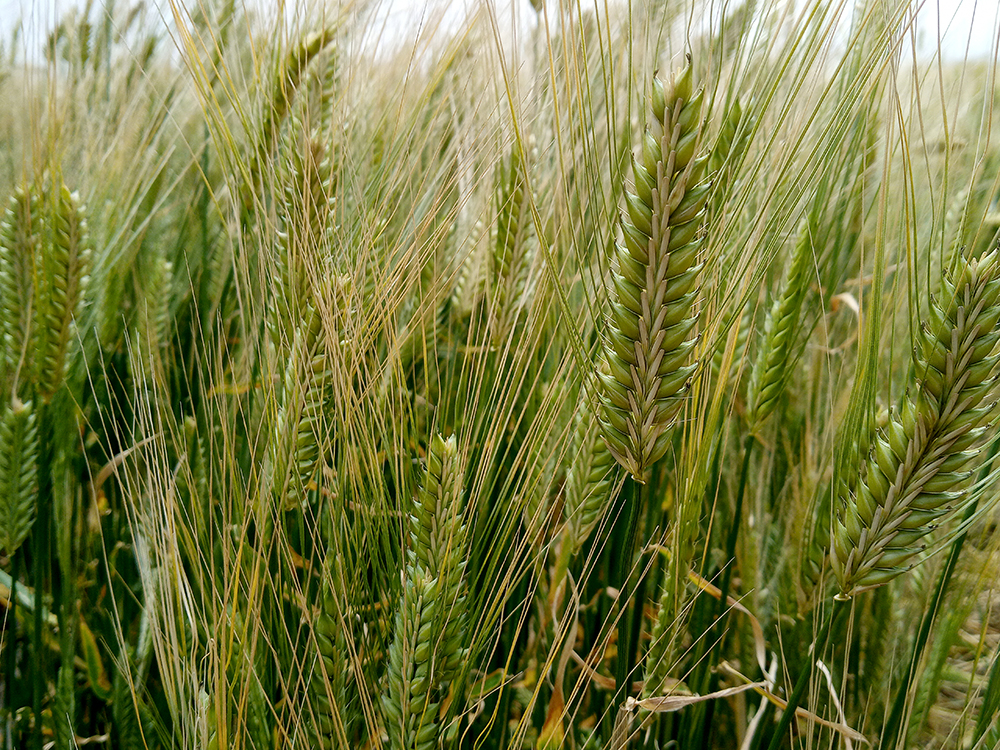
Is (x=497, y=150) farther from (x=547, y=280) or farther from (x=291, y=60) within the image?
(x=291, y=60)

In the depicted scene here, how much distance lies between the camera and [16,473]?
76cm

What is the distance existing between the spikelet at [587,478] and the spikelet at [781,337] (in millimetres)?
168

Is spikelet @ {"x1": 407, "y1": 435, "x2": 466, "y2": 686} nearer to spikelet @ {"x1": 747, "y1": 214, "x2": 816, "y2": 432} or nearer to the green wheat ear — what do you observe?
the green wheat ear

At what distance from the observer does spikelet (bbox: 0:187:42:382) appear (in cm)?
82

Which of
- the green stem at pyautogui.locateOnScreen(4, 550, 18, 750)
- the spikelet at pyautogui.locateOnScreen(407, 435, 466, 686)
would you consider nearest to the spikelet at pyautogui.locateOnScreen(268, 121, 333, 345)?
the spikelet at pyautogui.locateOnScreen(407, 435, 466, 686)

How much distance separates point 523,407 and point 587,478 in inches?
3.8

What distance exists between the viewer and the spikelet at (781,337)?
2.29 ft

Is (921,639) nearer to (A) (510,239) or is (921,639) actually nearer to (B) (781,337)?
(B) (781,337)

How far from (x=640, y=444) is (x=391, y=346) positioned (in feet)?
0.69

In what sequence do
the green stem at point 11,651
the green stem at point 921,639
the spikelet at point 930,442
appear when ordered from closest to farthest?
the spikelet at point 930,442, the green stem at point 921,639, the green stem at point 11,651

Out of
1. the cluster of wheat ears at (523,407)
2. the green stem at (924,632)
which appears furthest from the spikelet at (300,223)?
the green stem at (924,632)

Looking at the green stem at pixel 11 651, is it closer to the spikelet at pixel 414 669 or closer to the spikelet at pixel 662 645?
the spikelet at pixel 414 669

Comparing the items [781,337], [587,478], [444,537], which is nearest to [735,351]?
[781,337]

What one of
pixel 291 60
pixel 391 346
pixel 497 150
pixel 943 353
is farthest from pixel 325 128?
pixel 943 353
